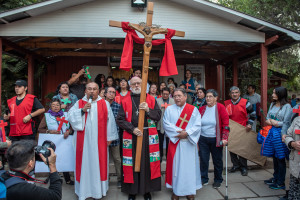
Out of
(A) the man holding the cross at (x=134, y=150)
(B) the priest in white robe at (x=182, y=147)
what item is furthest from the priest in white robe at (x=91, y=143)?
(B) the priest in white robe at (x=182, y=147)

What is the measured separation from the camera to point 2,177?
1893 millimetres

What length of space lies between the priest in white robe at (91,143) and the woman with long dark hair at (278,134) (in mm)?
3005

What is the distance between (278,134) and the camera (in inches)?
164

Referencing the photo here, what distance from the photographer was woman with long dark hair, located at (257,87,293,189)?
4059 millimetres

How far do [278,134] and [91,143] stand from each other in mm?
3439

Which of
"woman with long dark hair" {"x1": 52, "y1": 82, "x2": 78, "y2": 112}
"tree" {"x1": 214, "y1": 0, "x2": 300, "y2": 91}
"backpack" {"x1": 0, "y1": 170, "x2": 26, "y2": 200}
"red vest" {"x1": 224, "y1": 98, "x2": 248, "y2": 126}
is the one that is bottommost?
"backpack" {"x1": 0, "y1": 170, "x2": 26, "y2": 200}

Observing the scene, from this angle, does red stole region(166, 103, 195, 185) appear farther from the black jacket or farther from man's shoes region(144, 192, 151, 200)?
the black jacket

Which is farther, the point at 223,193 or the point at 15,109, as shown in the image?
the point at 15,109

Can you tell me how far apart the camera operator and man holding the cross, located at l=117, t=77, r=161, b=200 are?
172cm

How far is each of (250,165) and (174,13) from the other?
434cm

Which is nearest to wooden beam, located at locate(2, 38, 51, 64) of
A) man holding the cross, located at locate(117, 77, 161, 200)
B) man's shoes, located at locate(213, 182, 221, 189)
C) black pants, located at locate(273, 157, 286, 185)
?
man holding the cross, located at locate(117, 77, 161, 200)

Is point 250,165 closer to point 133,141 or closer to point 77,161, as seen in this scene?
point 133,141

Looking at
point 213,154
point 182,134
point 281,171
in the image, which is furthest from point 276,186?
point 182,134

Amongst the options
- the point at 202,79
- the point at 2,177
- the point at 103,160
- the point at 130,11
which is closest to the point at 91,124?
the point at 103,160
